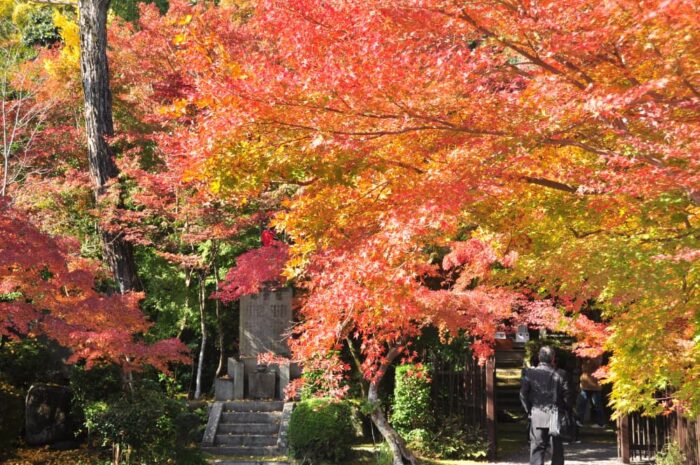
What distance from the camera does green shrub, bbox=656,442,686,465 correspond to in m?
11.2

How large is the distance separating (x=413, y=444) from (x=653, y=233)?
6629mm

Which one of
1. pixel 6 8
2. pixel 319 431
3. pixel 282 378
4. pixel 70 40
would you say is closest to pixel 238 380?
pixel 282 378

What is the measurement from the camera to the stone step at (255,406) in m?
14.0

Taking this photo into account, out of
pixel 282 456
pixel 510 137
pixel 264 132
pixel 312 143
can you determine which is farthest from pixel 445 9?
pixel 282 456

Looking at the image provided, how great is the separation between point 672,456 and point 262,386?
23.2 ft

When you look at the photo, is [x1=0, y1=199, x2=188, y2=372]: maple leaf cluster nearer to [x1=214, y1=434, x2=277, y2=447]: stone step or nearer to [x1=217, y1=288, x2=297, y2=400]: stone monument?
[x1=214, y1=434, x2=277, y2=447]: stone step

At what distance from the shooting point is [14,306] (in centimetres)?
920

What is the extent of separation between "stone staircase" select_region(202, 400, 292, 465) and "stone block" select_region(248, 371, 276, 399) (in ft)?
1.54

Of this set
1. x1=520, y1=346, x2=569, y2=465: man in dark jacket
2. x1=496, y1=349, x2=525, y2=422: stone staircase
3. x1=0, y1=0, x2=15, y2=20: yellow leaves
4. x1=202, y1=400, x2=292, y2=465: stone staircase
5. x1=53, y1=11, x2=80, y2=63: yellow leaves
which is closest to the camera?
x1=520, y1=346, x2=569, y2=465: man in dark jacket

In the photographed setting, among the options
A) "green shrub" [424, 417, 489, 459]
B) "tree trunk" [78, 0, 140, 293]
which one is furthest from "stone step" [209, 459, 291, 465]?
"tree trunk" [78, 0, 140, 293]

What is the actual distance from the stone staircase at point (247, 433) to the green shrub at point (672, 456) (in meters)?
5.68

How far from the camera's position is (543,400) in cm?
827

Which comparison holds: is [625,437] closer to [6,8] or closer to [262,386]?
[262,386]

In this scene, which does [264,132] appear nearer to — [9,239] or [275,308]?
[9,239]
